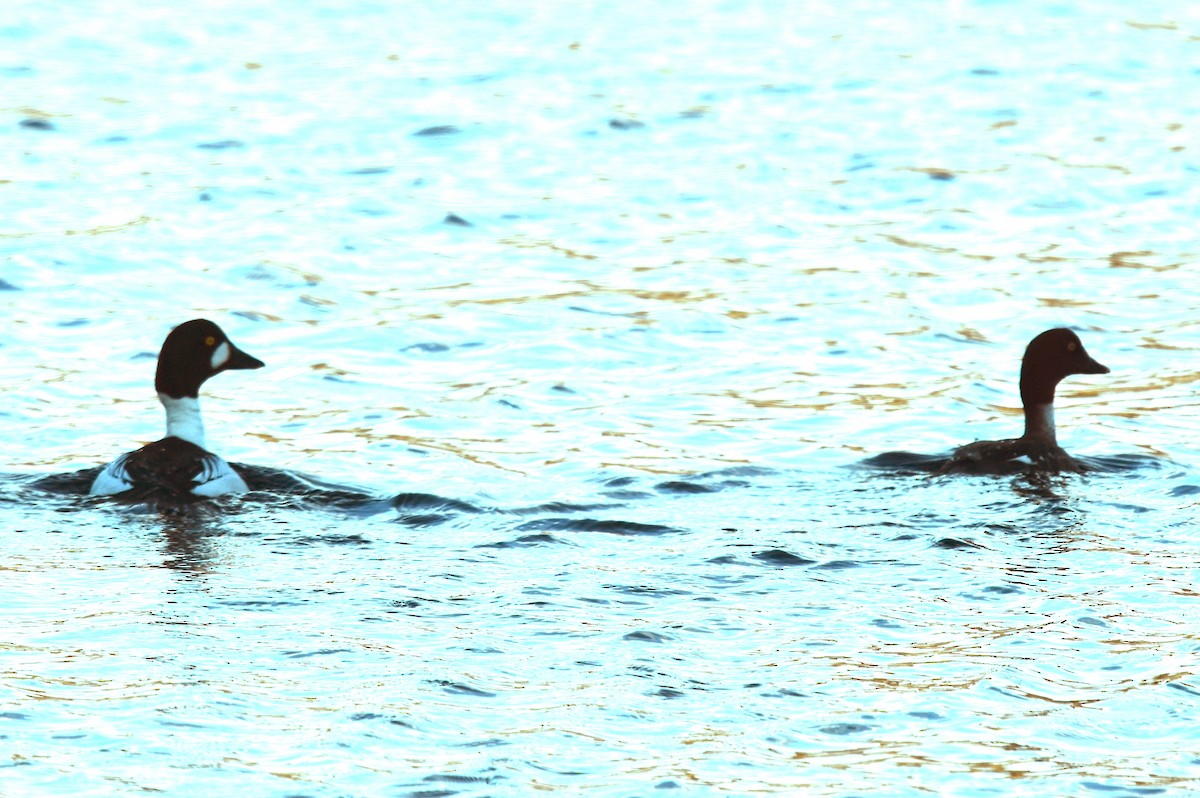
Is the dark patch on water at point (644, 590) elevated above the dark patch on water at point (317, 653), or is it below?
below

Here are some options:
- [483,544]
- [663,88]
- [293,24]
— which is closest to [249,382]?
[483,544]

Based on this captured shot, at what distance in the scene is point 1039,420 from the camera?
11453 millimetres

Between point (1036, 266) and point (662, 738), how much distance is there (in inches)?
378

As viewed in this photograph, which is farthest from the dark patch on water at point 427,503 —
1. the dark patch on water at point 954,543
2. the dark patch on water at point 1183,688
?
the dark patch on water at point 1183,688

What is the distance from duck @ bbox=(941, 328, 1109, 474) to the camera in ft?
35.6

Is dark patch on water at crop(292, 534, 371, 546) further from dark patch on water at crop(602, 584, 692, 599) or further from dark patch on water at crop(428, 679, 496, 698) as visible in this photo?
dark patch on water at crop(428, 679, 496, 698)

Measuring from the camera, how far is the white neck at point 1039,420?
37.3 feet

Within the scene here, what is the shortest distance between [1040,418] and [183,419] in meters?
4.89

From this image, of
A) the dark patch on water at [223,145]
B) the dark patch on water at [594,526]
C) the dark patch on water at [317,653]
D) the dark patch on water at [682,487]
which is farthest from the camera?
the dark patch on water at [223,145]

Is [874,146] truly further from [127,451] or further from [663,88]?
[127,451]

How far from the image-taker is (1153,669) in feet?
24.6

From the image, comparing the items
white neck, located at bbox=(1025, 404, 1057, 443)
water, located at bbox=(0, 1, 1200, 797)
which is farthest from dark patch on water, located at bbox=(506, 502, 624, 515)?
white neck, located at bbox=(1025, 404, 1057, 443)

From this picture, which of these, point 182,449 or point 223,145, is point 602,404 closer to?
point 182,449

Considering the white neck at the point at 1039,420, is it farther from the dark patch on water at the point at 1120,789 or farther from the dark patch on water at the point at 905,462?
the dark patch on water at the point at 1120,789
